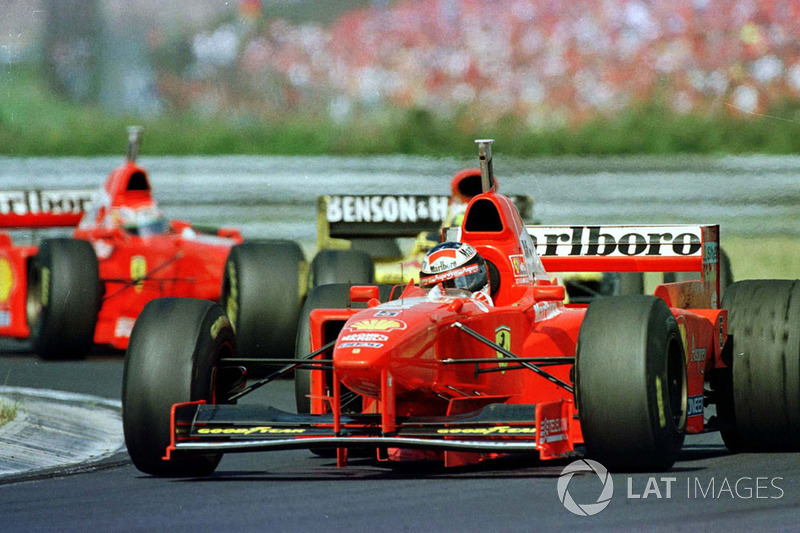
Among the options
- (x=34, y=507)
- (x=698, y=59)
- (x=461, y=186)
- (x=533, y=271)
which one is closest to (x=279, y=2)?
(x=698, y=59)

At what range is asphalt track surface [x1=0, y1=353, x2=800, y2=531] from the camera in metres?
6.96

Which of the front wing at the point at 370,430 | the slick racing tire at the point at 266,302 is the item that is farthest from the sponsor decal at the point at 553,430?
the slick racing tire at the point at 266,302

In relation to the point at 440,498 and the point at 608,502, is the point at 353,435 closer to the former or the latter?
the point at 440,498

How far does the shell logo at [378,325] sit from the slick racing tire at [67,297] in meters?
8.20

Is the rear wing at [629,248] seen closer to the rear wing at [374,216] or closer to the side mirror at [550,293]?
the side mirror at [550,293]

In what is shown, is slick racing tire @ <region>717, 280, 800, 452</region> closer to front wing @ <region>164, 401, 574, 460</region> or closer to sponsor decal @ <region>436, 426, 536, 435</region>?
front wing @ <region>164, 401, 574, 460</region>

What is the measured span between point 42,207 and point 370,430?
1097cm

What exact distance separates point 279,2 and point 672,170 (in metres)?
9.00

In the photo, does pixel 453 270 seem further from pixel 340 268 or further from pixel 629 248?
pixel 340 268

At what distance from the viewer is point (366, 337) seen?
8273 mm

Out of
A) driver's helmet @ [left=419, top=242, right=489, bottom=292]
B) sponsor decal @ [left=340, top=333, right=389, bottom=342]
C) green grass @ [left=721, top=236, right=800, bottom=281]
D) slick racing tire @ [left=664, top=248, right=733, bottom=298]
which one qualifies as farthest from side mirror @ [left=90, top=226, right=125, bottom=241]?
sponsor decal @ [left=340, top=333, right=389, bottom=342]

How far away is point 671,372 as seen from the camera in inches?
346

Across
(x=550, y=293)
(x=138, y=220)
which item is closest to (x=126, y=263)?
(x=138, y=220)

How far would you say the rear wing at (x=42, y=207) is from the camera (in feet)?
59.9
